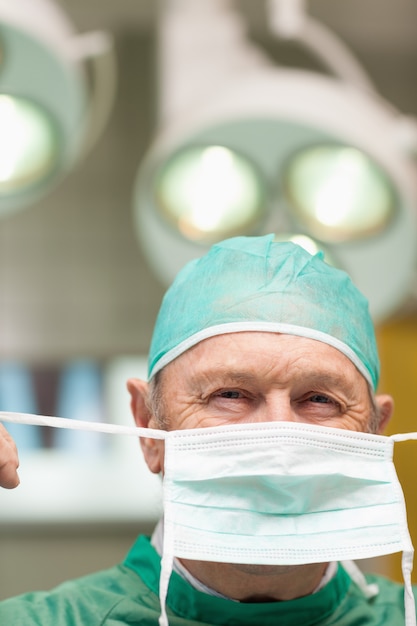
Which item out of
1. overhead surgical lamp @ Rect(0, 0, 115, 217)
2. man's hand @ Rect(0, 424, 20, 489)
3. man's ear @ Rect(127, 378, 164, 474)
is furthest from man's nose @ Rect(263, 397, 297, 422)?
overhead surgical lamp @ Rect(0, 0, 115, 217)

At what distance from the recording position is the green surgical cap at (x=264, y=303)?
1.54 m

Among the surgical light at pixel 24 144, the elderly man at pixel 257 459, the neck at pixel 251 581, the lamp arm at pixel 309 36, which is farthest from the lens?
the lamp arm at pixel 309 36

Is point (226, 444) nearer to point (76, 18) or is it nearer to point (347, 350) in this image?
point (347, 350)

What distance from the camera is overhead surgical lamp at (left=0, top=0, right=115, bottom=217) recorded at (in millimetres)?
1828

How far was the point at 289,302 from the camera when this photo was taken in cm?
155

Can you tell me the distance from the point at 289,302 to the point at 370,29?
3.95 meters

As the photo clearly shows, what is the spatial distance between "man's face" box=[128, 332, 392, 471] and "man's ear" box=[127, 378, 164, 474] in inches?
2.4

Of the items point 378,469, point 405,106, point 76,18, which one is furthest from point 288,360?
point 405,106

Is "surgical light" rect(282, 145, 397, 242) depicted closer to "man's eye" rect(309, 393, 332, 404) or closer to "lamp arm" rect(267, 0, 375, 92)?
"lamp arm" rect(267, 0, 375, 92)

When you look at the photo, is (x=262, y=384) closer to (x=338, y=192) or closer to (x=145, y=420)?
(x=145, y=420)

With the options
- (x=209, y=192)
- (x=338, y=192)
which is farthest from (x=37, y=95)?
(x=338, y=192)

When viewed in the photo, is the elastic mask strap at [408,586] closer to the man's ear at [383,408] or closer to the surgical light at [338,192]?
the man's ear at [383,408]

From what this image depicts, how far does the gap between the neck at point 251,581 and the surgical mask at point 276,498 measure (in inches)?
4.7

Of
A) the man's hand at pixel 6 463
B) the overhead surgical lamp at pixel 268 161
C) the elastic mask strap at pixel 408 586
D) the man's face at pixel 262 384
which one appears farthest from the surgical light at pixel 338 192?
the man's hand at pixel 6 463
